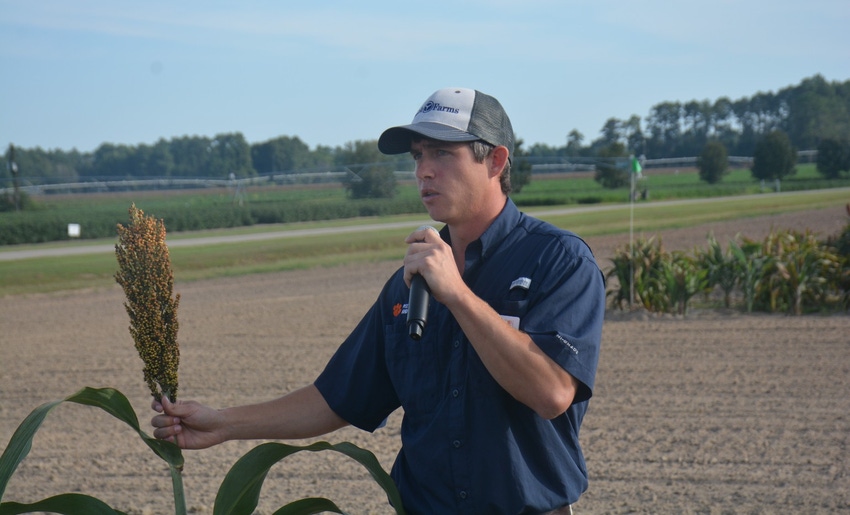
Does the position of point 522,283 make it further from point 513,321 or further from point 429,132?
point 429,132

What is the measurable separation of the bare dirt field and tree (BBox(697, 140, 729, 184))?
2216 inches

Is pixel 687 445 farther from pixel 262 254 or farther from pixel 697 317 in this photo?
pixel 262 254

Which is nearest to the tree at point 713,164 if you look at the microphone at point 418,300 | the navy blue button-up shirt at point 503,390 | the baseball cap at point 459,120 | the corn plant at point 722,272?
the corn plant at point 722,272

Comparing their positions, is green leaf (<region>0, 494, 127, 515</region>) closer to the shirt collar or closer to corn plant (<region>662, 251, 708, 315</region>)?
the shirt collar

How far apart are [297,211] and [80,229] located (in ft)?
38.6

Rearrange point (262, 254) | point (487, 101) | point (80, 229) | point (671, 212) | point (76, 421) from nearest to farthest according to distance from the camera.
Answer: point (487, 101) → point (76, 421) → point (262, 254) → point (80, 229) → point (671, 212)

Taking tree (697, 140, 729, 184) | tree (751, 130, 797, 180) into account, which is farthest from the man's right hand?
tree (697, 140, 729, 184)

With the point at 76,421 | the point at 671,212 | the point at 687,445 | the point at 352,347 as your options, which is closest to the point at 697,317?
the point at 687,445

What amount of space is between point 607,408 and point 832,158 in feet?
202

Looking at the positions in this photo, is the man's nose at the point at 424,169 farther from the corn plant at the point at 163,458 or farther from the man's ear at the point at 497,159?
the corn plant at the point at 163,458

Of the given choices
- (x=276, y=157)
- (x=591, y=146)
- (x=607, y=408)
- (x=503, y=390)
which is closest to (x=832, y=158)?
(x=591, y=146)

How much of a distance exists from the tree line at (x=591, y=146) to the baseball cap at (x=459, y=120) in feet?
131

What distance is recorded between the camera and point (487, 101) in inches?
113

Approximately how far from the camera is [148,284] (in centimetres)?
242
